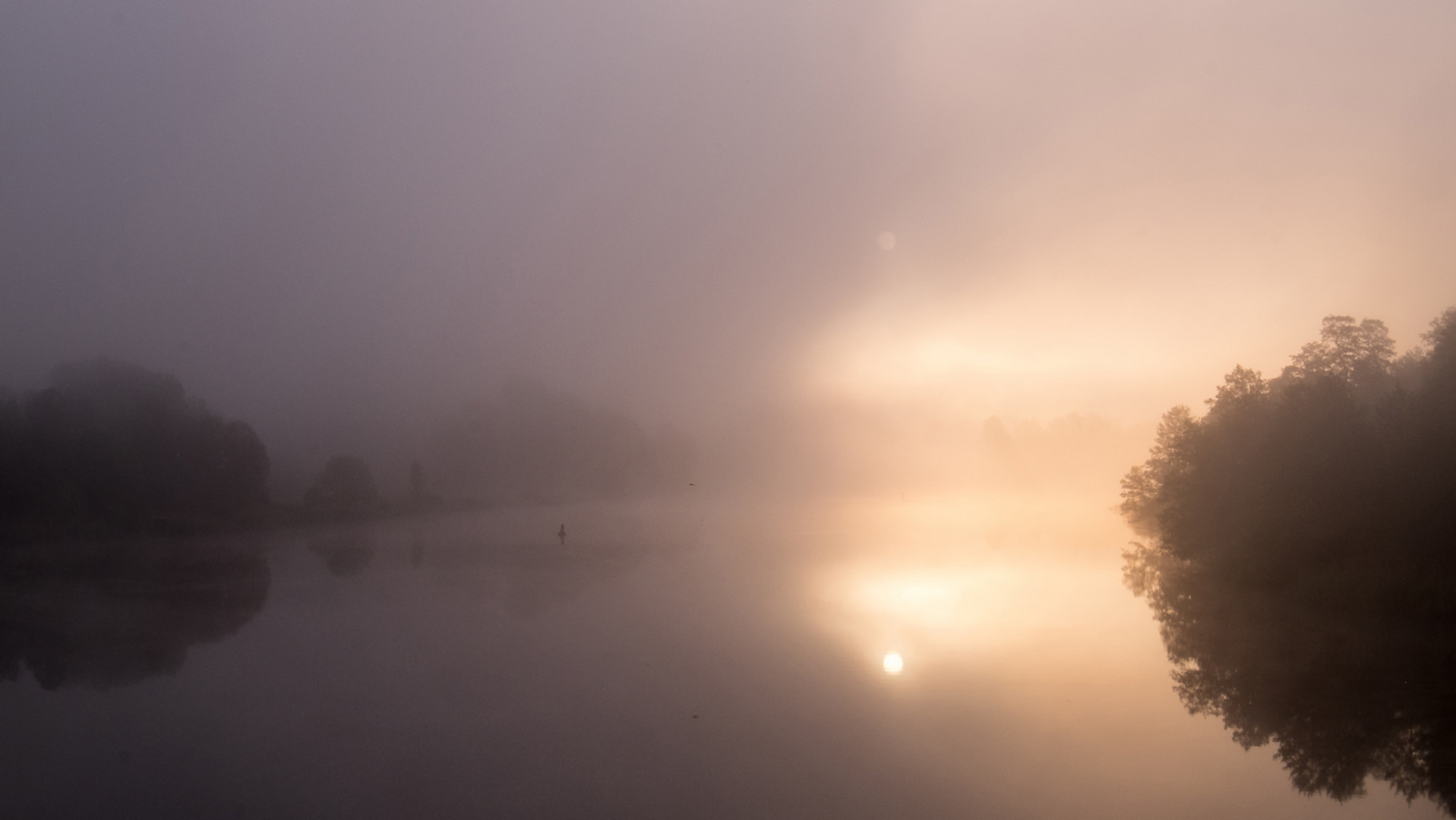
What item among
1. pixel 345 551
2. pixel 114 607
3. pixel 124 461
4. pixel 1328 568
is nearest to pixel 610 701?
pixel 114 607

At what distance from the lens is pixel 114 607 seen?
26359 mm

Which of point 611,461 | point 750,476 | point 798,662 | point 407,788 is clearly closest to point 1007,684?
point 798,662

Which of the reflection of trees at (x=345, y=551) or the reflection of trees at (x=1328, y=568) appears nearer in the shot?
the reflection of trees at (x=1328, y=568)

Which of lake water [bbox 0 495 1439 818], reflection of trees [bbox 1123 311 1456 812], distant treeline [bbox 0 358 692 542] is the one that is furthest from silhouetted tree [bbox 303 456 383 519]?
reflection of trees [bbox 1123 311 1456 812]

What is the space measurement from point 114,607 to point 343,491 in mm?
45071

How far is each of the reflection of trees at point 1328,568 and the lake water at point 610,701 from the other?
1146 millimetres

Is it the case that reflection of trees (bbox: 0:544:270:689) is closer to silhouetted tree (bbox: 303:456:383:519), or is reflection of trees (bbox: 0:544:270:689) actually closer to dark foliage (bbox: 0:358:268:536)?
dark foliage (bbox: 0:358:268:536)

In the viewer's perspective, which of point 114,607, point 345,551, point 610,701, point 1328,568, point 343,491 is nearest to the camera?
point 610,701

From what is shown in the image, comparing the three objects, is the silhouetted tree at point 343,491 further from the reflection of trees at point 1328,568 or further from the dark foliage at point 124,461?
the reflection of trees at point 1328,568

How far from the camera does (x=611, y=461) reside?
122312mm

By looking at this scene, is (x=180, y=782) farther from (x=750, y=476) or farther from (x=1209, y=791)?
(x=750, y=476)

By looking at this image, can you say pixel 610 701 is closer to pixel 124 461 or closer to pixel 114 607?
pixel 114 607

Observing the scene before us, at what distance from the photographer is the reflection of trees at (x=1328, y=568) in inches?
541

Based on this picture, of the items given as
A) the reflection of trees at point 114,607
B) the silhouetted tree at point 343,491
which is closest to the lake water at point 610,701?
the reflection of trees at point 114,607
